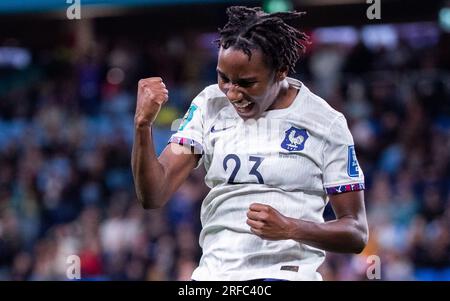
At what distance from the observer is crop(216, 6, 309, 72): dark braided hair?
377 centimetres

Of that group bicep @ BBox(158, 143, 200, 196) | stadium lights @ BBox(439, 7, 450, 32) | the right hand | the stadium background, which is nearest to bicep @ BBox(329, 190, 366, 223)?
bicep @ BBox(158, 143, 200, 196)

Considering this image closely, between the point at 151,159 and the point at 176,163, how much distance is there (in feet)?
0.73

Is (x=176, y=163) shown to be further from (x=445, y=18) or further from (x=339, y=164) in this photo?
(x=445, y=18)

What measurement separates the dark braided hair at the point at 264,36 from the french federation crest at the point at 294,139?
0.26m

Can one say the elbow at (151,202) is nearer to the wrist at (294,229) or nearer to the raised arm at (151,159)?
the raised arm at (151,159)

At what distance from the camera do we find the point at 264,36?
380cm

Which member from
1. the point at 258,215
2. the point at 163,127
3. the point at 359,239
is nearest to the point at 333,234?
the point at 359,239

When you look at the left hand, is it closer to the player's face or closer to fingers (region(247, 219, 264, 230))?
fingers (region(247, 219, 264, 230))

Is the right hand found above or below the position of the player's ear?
below

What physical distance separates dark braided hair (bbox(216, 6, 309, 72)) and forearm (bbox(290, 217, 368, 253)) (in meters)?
0.66

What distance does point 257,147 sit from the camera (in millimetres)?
3818
